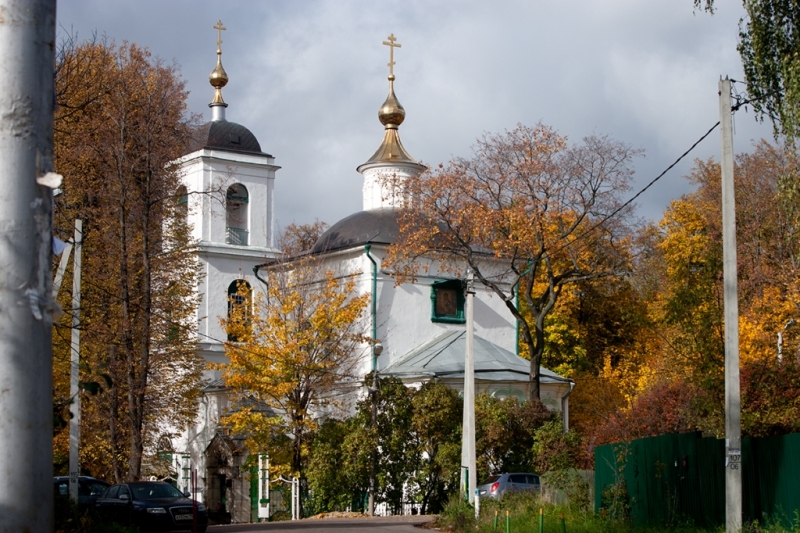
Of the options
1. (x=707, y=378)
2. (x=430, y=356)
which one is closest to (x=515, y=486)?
(x=430, y=356)

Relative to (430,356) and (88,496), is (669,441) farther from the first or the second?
(430,356)

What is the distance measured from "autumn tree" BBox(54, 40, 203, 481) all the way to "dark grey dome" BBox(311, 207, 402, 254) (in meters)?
8.10

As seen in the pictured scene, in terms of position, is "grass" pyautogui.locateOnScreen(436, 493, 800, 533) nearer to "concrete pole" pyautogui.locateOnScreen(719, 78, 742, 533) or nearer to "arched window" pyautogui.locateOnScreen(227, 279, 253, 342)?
"concrete pole" pyautogui.locateOnScreen(719, 78, 742, 533)

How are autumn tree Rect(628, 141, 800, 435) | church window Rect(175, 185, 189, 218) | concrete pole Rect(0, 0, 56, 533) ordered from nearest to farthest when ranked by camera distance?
concrete pole Rect(0, 0, 56, 533) < autumn tree Rect(628, 141, 800, 435) < church window Rect(175, 185, 189, 218)

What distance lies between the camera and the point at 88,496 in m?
24.7

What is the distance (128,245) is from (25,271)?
26.8 meters

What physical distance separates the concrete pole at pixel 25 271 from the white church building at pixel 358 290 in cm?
2850

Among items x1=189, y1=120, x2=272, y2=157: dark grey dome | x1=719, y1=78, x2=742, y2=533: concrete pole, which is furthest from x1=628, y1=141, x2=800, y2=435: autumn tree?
x1=189, y1=120, x2=272, y2=157: dark grey dome

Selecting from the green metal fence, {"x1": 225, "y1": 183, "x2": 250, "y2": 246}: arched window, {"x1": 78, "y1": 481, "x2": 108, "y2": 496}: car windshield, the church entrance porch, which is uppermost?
{"x1": 225, "y1": 183, "x2": 250, "y2": 246}: arched window

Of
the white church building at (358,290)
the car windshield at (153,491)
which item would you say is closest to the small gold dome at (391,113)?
the white church building at (358,290)

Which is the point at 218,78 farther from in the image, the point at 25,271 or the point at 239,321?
the point at 25,271

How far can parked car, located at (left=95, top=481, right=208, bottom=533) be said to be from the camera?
71.2 ft

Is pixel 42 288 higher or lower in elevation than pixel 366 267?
lower

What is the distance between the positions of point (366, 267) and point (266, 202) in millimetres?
10781
